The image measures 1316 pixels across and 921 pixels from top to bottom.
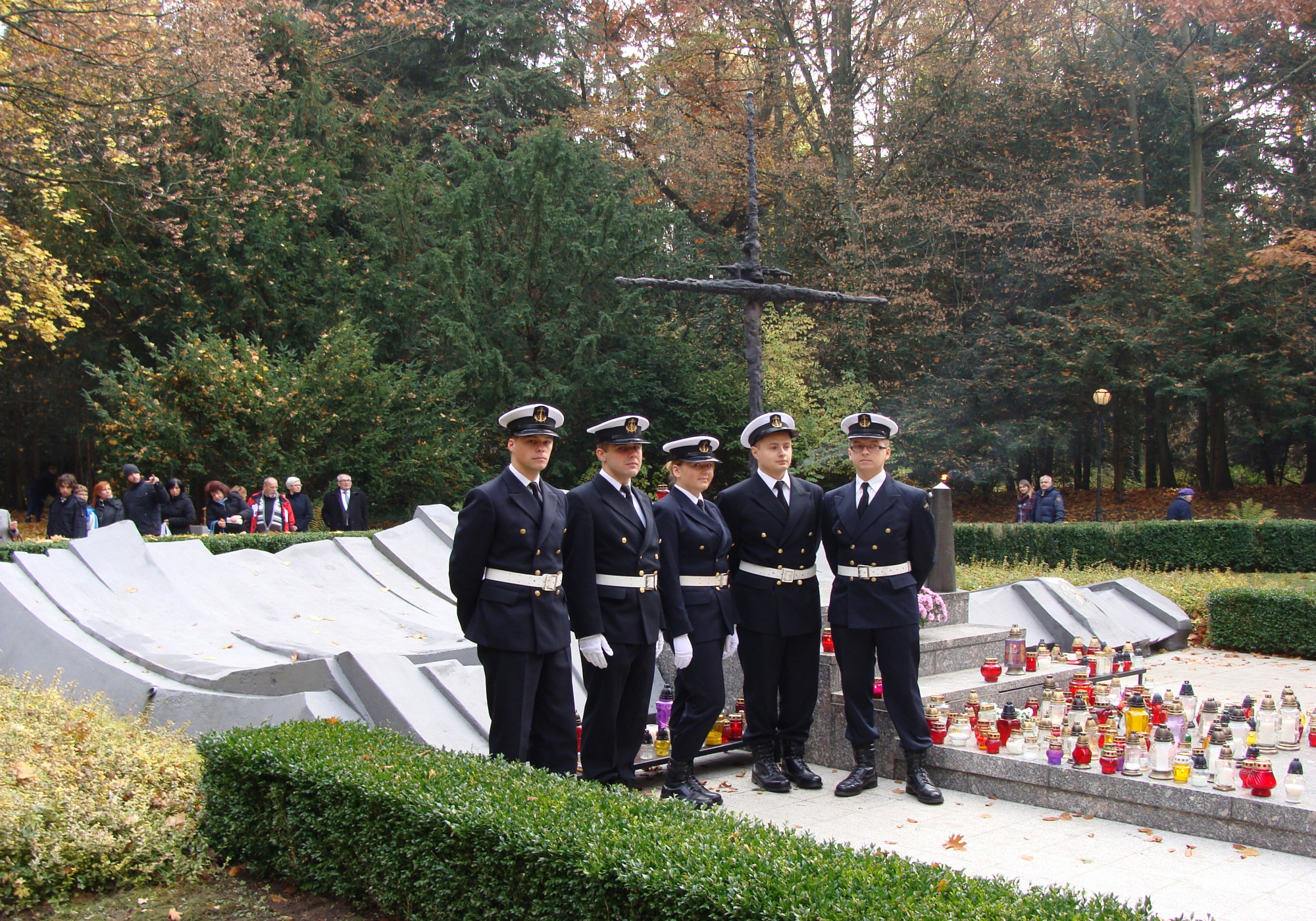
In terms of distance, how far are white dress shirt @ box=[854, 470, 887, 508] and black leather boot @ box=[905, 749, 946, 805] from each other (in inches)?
53.6

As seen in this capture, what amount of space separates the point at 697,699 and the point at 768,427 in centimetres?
152

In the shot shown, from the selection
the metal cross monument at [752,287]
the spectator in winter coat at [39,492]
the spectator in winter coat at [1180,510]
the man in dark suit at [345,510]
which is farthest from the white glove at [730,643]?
the spectator in winter coat at [39,492]

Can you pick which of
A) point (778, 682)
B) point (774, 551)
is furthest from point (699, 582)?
point (778, 682)

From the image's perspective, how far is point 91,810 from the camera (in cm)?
455

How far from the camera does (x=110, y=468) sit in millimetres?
18703

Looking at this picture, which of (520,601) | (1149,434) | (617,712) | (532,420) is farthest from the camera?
(1149,434)

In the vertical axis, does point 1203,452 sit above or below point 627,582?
above

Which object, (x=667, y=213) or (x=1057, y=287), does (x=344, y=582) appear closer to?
(x=667, y=213)

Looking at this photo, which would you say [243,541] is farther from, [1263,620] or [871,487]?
[1263,620]

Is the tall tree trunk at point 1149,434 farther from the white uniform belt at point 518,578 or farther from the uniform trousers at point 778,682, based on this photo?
the white uniform belt at point 518,578

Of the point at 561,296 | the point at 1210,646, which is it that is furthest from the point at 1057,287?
the point at 1210,646

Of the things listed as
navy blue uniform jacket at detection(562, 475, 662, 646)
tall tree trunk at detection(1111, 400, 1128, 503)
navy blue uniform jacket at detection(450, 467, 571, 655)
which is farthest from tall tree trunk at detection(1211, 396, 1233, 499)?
navy blue uniform jacket at detection(450, 467, 571, 655)

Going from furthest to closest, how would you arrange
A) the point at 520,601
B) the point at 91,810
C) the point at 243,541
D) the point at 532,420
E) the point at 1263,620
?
the point at 1263,620 < the point at 243,541 < the point at 532,420 < the point at 520,601 < the point at 91,810

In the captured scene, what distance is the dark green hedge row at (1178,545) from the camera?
15.8m
